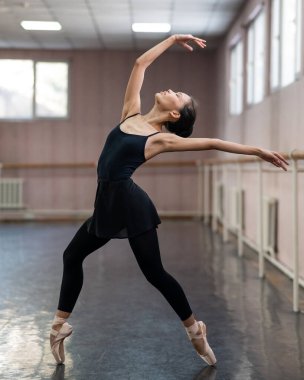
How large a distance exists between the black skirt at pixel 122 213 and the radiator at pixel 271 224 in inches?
136

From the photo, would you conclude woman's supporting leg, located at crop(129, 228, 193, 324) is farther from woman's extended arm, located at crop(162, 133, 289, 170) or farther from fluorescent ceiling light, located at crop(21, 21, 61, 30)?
fluorescent ceiling light, located at crop(21, 21, 61, 30)

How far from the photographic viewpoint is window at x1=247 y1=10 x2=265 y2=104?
7371 mm

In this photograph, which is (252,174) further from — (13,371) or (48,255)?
(13,371)

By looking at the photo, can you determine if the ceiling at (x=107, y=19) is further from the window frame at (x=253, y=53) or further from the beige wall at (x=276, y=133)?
the beige wall at (x=276, y=133)

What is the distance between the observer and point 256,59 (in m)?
7.74

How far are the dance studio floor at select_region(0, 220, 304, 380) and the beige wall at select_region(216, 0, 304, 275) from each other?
19.1 inches

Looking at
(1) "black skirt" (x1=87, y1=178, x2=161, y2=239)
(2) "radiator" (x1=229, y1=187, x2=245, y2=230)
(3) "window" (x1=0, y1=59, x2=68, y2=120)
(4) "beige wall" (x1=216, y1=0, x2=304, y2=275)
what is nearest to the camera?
(1) "black skirt" (x1=87, y1=178, x2=161, y2=239)

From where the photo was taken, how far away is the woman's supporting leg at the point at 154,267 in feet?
8.98

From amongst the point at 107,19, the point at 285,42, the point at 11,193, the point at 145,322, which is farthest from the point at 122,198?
the point at 11,193

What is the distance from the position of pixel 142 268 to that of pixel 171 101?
701mm

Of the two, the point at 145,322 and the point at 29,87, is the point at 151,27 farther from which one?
the point at 145,322

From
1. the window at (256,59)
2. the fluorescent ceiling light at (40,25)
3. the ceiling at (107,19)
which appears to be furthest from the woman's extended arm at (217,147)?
the fluorescent ceiling light at (40,25)

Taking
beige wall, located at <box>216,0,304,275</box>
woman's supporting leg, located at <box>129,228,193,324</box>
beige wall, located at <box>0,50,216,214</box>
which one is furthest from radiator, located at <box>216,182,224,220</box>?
woman's supporting leg, located at <box>129,228,193,324</box>

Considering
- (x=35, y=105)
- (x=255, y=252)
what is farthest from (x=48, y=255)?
(x=35, y=105)
